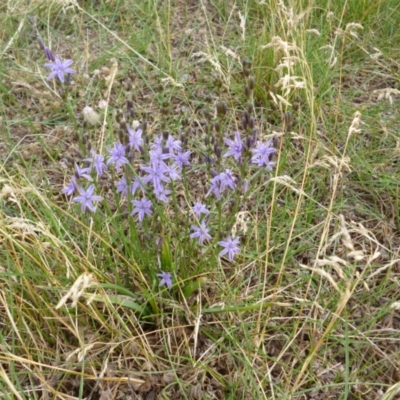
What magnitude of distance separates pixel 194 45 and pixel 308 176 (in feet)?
4.36

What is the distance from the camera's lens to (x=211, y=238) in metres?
2.04

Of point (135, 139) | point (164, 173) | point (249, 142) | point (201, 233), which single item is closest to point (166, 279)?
point (201, 233)

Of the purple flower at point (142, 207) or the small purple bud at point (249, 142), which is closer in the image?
the small purple bud at point (249, 142)

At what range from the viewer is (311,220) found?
2484 mm

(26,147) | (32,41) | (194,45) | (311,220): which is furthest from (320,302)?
(32,41)

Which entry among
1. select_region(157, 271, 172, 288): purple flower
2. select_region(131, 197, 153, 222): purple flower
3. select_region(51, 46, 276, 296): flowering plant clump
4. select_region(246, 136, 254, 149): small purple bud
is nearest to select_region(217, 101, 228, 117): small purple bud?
select_region(51, 46, 276, 296): flowering plant clump

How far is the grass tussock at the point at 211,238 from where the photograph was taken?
6.07 feet

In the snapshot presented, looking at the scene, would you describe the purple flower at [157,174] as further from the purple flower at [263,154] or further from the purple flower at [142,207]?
the purple flower at [263,154]

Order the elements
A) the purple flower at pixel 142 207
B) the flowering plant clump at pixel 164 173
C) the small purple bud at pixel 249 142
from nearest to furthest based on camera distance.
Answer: the small purple bud at pixel 249 142
the flowering plant clump at pixel 164 173
the purple flower at pixel 142 207

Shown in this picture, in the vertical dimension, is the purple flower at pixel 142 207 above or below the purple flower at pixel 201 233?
above

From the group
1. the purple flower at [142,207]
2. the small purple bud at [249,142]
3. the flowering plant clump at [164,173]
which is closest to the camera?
the small purple bud at [249,142]

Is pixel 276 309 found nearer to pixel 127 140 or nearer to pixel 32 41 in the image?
pixel 127 140

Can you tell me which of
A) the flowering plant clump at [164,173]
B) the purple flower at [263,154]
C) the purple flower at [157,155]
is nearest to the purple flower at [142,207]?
the flowering plant clump at [164,173]

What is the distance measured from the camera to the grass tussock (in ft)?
6.07
